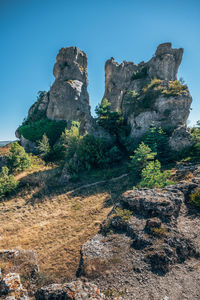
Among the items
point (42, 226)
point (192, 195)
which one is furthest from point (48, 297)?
point (192, 195)

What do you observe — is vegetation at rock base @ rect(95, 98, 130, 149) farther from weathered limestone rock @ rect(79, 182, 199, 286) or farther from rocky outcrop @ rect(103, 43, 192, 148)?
weathered limestone rock @ rect(79, 182, 199, 286)

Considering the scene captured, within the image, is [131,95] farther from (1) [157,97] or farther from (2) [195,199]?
(2) [195,199]

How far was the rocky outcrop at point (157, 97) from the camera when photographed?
76.3 feet

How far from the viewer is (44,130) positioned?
32.5 meters

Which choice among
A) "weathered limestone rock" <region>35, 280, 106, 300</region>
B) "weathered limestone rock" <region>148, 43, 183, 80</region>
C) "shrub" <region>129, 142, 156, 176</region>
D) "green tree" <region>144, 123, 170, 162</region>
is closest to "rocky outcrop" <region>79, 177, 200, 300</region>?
"weathered limestone rock" <region>35, 280, 106, 300</region>

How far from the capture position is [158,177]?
11.8 meters

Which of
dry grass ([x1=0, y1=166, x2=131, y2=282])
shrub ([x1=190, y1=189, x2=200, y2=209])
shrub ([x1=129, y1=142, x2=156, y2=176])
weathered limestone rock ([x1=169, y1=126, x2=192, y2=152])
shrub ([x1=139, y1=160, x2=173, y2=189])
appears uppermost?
weathered limestone rock ([x1=169, y1=126, x2=192, y2=152])

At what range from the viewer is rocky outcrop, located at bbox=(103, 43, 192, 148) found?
23266 millimetres

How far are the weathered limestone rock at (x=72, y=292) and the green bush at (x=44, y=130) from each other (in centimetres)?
2974

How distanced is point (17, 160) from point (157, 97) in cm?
2645

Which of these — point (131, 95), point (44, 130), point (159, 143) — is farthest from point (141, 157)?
point (44, 130)

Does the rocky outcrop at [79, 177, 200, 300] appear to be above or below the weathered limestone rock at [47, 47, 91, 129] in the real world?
below

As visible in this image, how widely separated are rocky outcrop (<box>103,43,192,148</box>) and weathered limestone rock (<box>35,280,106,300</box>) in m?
18.8

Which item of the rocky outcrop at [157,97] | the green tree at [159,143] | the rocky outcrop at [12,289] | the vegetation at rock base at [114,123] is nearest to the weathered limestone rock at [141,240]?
the rocky outcrop at [12,289]
